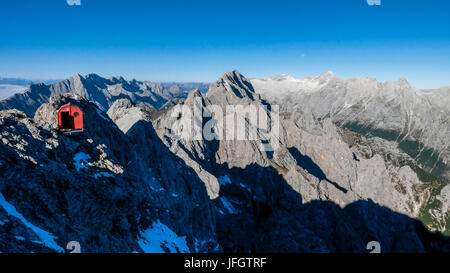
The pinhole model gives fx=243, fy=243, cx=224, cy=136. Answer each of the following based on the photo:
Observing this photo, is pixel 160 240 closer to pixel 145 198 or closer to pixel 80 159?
pixel 145 198

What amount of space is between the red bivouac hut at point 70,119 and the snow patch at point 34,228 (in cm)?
982

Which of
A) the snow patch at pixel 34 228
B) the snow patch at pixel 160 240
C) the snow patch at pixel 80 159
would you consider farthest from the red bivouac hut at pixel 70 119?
the snow patch at pixel 160 240

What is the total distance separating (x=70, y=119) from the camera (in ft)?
90.7

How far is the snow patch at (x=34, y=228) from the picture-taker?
19.0 m

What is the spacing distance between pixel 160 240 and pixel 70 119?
20910 mm

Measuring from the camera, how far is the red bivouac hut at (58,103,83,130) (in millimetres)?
26562

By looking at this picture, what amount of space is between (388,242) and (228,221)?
8680 cm

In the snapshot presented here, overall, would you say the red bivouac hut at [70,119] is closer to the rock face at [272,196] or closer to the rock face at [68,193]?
the rock face at [68,193]

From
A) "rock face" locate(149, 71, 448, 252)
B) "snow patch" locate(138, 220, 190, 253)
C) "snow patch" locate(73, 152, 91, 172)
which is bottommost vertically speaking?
"rock face" locate(149, 71, 448, 252)

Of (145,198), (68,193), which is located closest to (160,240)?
(145,198)

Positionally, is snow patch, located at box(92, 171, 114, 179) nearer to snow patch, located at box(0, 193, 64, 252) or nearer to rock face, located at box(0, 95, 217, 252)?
rock face, located at box(0, 95, 217, 252)

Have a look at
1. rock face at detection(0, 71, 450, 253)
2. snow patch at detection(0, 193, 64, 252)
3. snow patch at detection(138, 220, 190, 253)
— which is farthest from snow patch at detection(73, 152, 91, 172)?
snow patch at detection(138, 220, 190, 253)

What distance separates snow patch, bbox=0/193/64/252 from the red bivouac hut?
9822mm
